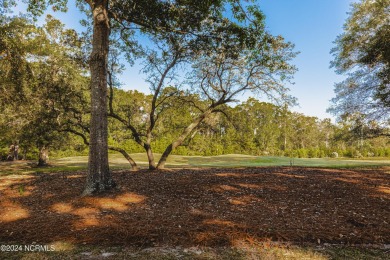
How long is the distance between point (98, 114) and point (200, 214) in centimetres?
405

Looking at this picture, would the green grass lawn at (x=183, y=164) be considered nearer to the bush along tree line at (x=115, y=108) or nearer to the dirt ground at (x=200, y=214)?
the bush along tree line at (x=115, y=108)

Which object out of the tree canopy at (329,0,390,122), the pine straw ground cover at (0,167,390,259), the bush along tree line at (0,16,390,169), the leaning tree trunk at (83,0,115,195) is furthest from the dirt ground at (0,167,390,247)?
the tree canopy at (329,0,390,122)

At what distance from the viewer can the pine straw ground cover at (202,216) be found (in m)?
3.80

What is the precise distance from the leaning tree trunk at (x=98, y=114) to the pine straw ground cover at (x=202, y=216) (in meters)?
0.56

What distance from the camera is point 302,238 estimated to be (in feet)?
12.8

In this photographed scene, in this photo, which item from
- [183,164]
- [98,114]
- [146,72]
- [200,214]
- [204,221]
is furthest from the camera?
[183,164]

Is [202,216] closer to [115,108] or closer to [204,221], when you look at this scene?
[204,221]

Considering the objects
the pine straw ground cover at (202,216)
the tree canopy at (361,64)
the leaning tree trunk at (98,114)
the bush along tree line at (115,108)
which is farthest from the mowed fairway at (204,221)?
the tree canopy at (361,64)

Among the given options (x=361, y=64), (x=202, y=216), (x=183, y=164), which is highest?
(x=361, y=64)

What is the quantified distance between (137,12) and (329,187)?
852 cm

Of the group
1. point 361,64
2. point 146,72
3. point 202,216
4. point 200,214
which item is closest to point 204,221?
point 202,216

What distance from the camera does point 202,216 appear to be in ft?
16.5

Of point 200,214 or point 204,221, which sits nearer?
point 204,221

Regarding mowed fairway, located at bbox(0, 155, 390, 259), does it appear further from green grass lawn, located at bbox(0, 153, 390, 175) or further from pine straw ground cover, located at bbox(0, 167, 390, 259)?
green grass lawn, located at bbox(0, 153, 390, 175)
